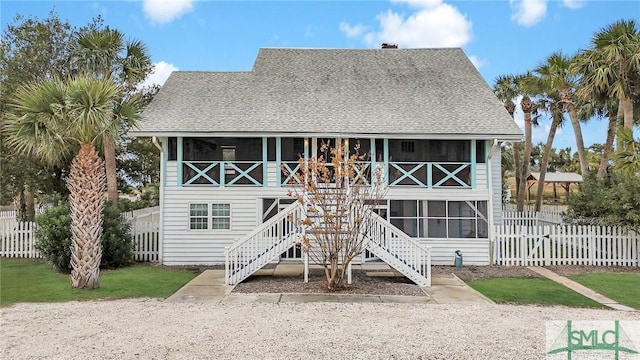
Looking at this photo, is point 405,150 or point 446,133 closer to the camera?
point 446,133

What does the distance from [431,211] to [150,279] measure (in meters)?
9.84

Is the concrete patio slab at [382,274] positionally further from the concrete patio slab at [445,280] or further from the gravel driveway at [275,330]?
the gravel driveway at [275,330]

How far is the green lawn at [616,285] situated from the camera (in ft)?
32.5

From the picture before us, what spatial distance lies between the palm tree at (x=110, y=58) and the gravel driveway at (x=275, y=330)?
815 cm

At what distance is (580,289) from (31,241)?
Result: 18265 mm

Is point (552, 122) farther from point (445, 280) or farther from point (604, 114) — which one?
point (445, 280)

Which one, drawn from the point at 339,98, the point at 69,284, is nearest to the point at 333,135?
the point at 339,98

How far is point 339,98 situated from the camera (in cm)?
1645

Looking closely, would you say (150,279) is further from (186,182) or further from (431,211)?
(431,211)

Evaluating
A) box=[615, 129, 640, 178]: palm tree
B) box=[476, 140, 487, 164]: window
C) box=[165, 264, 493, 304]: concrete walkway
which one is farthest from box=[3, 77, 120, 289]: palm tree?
box=[615, 129, 640, 178]: palm tree

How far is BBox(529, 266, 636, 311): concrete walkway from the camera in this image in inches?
367

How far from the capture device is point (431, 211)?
15172 millimetres

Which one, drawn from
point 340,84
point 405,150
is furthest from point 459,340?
point 340,84

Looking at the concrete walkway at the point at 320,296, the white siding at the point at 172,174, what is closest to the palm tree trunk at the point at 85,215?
the concrete walkway at the point at 320,296
